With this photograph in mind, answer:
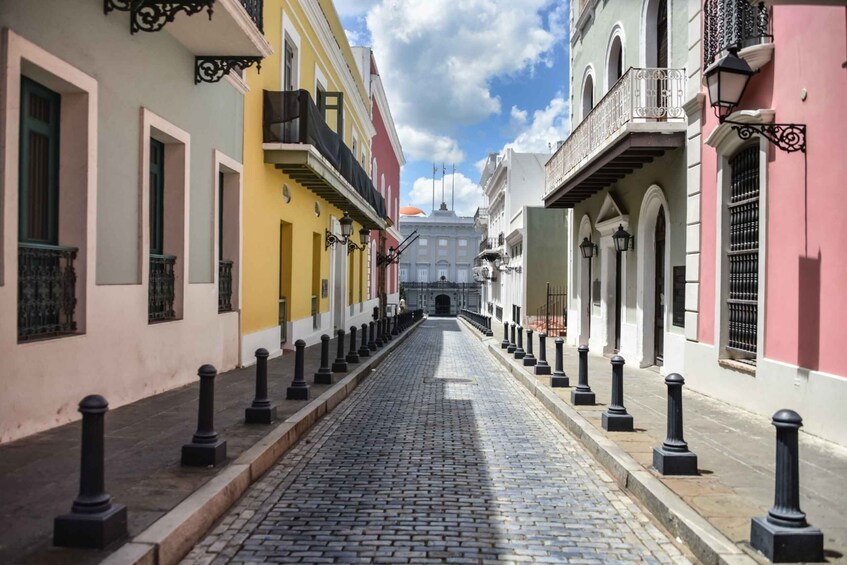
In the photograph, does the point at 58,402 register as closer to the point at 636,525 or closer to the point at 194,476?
the point at 194,476

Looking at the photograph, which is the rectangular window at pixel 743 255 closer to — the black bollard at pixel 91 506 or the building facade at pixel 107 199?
the building facade at pixel 107 199

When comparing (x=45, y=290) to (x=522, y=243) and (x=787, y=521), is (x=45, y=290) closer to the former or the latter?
(x=787, y=521)

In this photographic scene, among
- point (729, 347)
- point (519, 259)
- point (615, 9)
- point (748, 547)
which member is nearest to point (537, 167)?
point (519, 259)

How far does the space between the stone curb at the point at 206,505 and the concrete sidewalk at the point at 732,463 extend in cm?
314

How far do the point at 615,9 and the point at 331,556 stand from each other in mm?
13475

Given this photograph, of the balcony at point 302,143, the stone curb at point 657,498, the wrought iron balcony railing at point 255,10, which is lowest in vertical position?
the stone curb at point 657,498

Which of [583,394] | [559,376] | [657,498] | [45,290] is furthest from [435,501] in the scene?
[559,376]

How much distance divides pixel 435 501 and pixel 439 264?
73.9 m

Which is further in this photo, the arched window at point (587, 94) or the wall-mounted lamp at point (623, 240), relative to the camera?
the arched window at point (587, 94)

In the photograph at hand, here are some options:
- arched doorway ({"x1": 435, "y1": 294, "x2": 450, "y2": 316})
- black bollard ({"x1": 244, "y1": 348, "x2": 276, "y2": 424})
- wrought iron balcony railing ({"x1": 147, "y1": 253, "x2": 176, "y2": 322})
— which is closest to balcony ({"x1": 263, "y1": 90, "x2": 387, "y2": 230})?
wrought iron balcony railing ({"x1": 147, "y1": 253, "x2": 176, "y2": 322})

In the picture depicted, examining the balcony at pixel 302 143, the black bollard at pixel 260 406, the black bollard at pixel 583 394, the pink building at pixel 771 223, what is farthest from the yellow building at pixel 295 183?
the pink building at pixel 771 223

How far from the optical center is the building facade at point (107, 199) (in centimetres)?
569

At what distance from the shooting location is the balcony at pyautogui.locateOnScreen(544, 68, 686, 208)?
10.8 metres

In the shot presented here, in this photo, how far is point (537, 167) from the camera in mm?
36875
